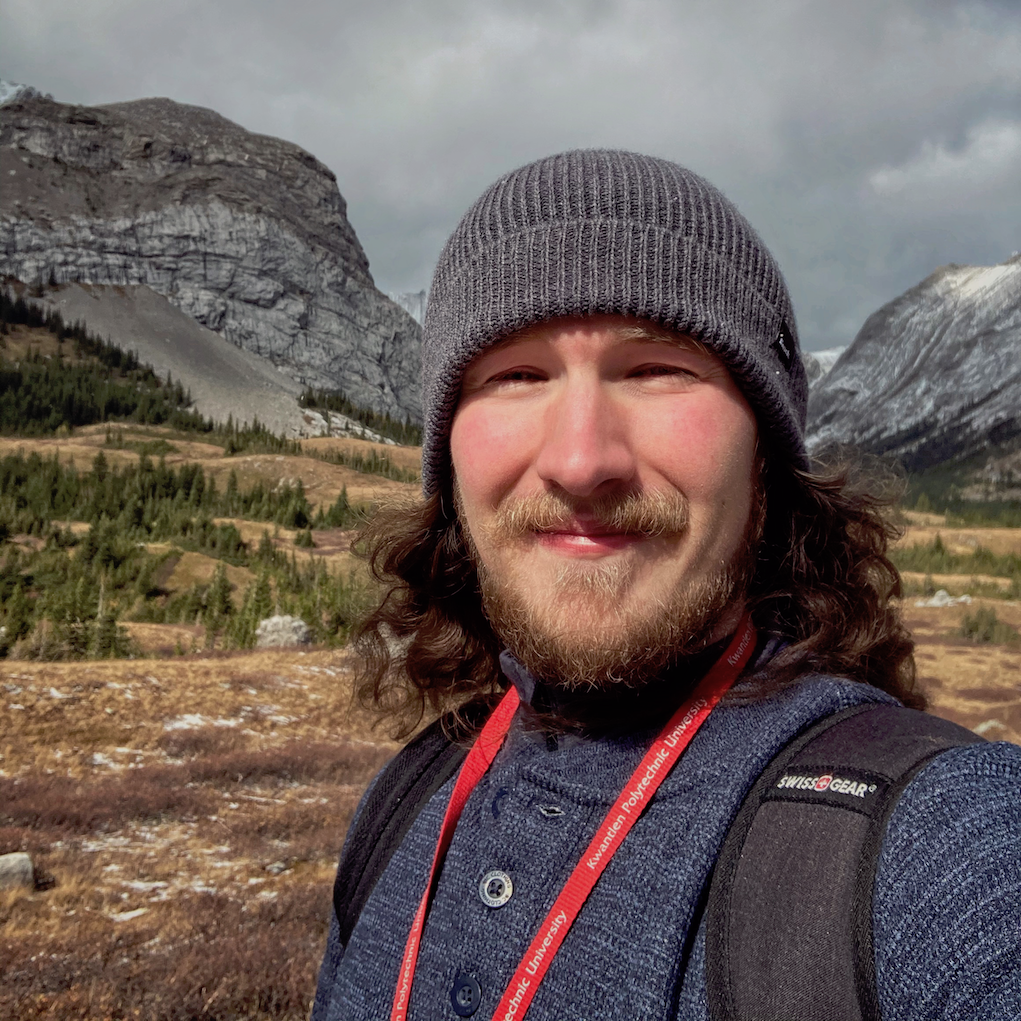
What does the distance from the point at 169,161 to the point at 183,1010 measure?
615 feet

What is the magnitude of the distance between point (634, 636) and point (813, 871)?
627 millimetres

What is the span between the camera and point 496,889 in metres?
1.55

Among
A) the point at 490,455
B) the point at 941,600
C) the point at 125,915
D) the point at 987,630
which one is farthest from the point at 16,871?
the point at 941,600

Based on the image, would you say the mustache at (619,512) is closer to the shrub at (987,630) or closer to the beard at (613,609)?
the beard at (613,609)

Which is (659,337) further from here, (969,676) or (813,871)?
(969,676)

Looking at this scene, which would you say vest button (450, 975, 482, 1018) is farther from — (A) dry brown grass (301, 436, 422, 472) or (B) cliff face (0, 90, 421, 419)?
(B) cliff face (0, 90, 421, 419)

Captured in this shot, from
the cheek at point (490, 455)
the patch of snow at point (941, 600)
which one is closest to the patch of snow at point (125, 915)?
the cheek at point (490, 455)

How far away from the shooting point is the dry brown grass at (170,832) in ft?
16.3

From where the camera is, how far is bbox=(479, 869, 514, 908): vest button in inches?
59.9

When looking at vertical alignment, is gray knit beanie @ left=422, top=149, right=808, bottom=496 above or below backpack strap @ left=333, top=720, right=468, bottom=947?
above

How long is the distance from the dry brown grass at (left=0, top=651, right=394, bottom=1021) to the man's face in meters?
4.51

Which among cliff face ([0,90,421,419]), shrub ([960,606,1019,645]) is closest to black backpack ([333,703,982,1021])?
shrub ([960,606,1019,645])

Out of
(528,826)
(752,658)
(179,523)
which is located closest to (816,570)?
(752,658)

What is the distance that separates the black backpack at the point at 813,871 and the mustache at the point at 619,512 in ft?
1.74
